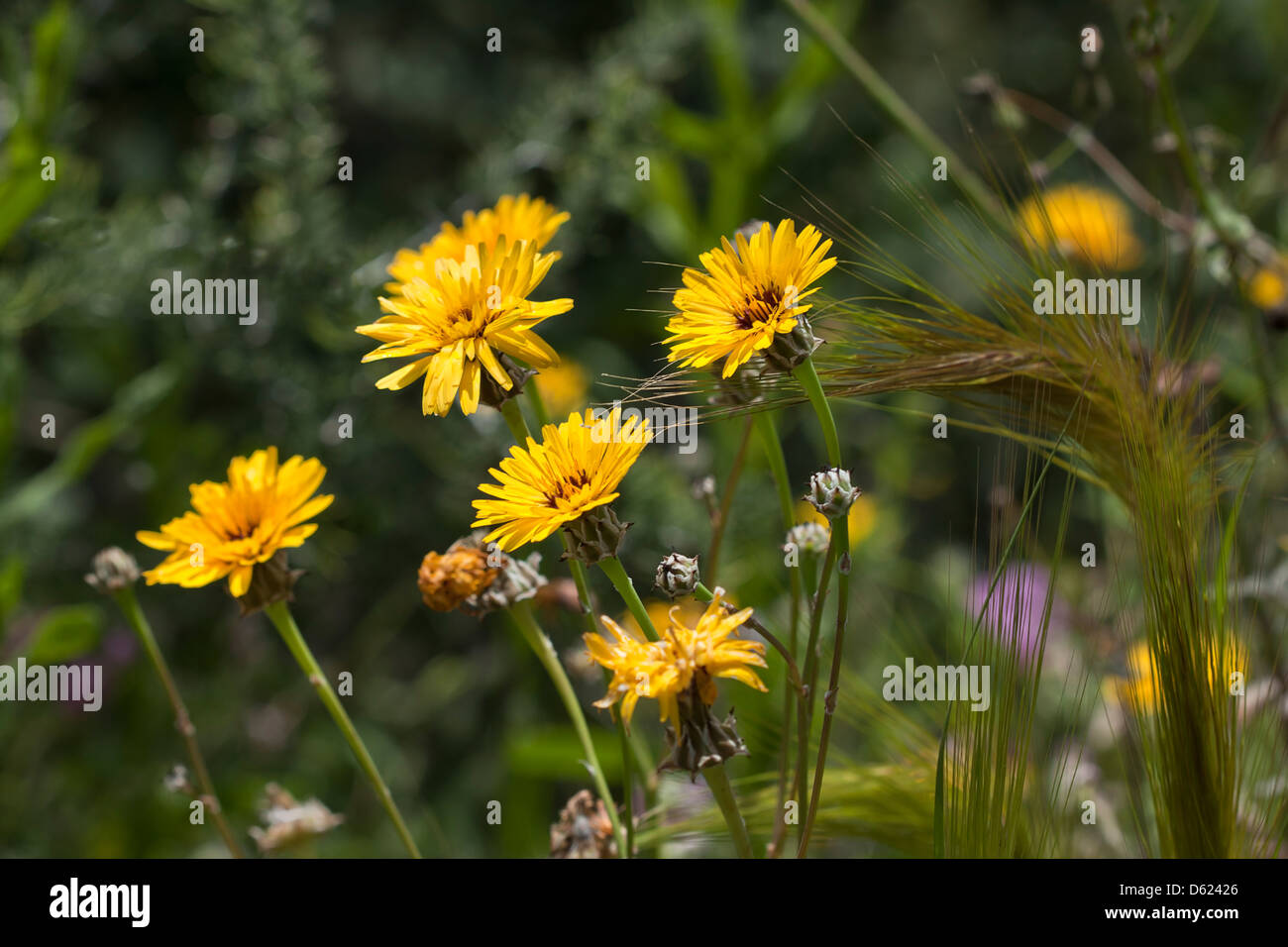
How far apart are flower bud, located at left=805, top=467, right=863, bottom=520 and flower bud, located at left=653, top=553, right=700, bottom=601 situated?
0.17 ft

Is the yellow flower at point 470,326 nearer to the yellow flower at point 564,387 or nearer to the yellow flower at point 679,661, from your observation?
the yellow flower at point 679,661

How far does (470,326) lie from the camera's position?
1.37ft

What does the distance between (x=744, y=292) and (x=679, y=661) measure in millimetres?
146

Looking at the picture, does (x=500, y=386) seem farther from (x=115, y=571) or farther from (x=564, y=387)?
(x=564, y=387)

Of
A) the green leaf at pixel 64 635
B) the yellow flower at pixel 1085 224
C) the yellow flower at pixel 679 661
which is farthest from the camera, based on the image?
the green leaf at pixel 64 635

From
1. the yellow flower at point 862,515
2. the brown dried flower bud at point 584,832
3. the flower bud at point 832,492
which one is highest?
the yellow flower at point 862,515

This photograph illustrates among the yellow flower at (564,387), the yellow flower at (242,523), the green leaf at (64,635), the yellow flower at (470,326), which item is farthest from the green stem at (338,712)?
the yellow flower at (564,387)

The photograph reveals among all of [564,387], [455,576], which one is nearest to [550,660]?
[455,576]

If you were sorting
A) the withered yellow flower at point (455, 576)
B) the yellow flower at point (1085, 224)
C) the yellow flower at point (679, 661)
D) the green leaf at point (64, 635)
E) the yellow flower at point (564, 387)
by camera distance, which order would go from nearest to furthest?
the yellow flower at point (679, 661)
the withered yellow flower at point (455, 576)
the yellow flower at point (1085, 224)
the green leaf at point (64, 635)
the yellow flower at point (564, 387)

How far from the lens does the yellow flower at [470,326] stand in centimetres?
41

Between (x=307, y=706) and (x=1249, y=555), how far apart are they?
1.06 metres

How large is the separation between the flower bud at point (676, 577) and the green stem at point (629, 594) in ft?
0.04

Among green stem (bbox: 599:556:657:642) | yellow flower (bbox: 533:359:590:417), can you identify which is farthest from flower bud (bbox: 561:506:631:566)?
yellow flower (bbox: 533:359:590:417)

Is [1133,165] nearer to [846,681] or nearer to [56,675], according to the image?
[846,681]
